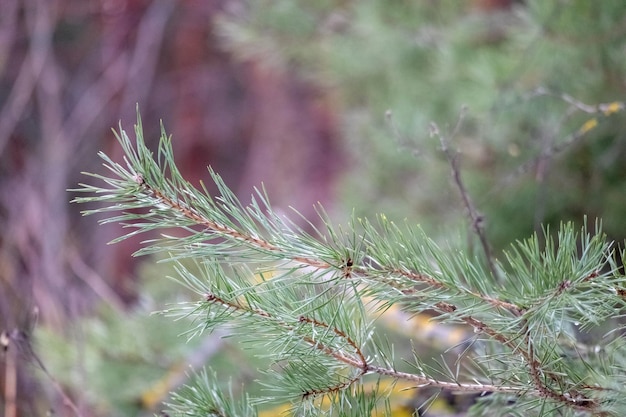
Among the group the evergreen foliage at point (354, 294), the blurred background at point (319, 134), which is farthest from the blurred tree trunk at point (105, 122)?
the evergreen foliage at point (354, 294)

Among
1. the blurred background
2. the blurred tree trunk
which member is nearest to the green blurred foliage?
the blurred background

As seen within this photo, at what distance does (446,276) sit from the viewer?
47 cm

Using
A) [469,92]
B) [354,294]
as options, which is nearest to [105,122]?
[469,92]

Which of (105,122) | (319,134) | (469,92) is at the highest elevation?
(469,92)

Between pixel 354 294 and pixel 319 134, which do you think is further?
pixel 319 134

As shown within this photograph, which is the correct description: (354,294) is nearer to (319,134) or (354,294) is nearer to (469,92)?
(469,92)

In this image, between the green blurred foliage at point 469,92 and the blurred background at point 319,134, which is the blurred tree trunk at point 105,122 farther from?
the green blurred foliage at point 469,92

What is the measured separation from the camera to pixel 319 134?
9.59ft

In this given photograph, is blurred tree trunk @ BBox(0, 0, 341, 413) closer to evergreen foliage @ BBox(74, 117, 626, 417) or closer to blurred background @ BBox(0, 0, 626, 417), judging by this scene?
→ blurred background @ BBox(0, 0, 626, 417)

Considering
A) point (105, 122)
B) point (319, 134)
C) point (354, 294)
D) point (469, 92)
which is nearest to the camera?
point (354, 294)

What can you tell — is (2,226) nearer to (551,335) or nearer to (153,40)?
(153,40)

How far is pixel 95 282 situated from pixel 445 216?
2.90 ft

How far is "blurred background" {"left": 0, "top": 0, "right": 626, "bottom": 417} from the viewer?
3.35 feet

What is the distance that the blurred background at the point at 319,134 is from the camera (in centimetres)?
102
